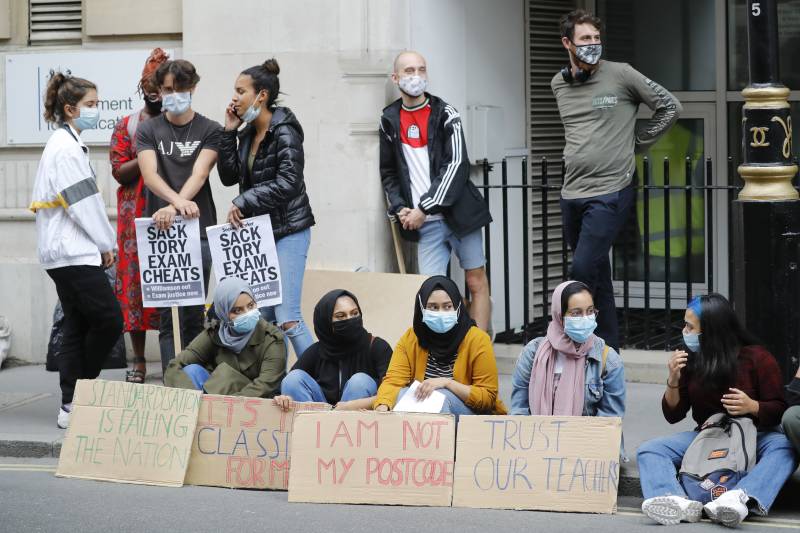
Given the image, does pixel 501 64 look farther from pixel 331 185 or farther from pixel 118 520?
pixel 118 520

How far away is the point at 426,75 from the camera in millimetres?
9359

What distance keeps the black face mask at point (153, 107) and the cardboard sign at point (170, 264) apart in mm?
768

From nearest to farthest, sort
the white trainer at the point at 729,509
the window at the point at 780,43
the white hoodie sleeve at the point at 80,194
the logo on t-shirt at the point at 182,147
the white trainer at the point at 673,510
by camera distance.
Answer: the white trainer at the point at 729,509, the white trainer at the point at 673,510, the white hoodie sleeve at the point at 80,194, the logo on t-shirt at the point at 182,147, the window at the point at 780,43

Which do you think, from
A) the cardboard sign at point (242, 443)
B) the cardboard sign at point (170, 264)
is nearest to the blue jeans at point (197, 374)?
the cardboard sign at point (242, 443)

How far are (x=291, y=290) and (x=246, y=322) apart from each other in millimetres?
1050

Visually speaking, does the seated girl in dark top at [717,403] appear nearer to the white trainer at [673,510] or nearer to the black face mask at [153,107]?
the white trainer at [673,510]

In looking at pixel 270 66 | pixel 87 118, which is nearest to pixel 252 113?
pixel 270 66

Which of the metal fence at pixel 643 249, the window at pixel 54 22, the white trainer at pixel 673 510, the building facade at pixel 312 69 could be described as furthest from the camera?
the metal fence at pixel 643 249

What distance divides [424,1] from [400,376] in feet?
11.3

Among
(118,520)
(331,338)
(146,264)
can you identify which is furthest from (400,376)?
(146,264)

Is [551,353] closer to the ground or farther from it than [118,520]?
farther from it

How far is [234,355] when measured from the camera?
8188 mm

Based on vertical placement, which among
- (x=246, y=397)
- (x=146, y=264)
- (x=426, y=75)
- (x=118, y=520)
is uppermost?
(x=426, y=75)

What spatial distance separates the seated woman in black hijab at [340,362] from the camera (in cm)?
779
